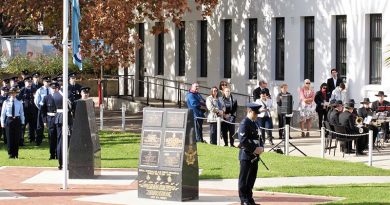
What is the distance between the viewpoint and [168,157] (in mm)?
19547

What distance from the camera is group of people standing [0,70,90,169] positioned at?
87.4 feet

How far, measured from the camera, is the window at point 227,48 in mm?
42938

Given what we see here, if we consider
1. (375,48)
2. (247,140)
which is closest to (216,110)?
(375,48)

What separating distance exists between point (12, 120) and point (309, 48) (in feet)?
42.4

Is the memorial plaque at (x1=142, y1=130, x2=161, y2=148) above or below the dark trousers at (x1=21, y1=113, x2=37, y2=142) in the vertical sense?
above

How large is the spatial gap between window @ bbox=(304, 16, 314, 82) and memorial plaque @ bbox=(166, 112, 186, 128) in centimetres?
1876

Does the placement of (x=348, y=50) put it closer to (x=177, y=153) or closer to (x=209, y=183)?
(x=209, y=183)

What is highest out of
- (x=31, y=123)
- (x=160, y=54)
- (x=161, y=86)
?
(x=160, y=54)

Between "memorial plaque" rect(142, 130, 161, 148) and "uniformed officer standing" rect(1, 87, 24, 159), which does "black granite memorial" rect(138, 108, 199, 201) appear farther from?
"uniformed officer standing" rect(1, 87, 24, 159)

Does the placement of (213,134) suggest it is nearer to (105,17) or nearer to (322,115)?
(322,115)

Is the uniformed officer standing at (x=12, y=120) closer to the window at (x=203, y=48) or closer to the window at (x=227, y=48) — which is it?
the window at (x=227, y=48)

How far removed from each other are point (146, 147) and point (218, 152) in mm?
8389

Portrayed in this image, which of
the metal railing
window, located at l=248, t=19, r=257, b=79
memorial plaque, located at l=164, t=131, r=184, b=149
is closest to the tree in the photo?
window, located at l=248, t=19, r=257, b=79

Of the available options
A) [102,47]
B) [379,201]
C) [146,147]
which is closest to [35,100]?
[102,47]
